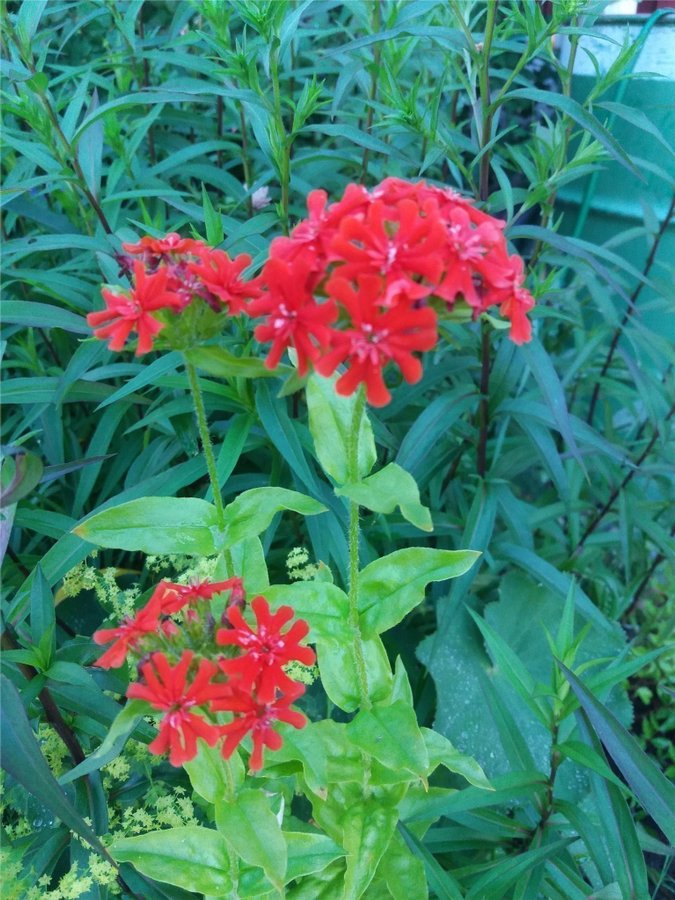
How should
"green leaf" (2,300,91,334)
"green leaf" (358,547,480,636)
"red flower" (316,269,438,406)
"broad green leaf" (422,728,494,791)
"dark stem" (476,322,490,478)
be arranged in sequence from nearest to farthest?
"red flower" (316,269,438,406), "green leaf" (358,547,480,636), "broad green leaf" (422,728,494,791), "green leaf" (2,300,91,334), "dark stem" (476,322,490,478)

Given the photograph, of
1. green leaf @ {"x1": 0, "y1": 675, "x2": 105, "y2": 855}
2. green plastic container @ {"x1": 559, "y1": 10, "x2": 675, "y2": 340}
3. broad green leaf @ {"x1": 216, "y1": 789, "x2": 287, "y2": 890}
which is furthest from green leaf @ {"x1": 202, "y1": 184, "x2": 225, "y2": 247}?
green plastic container @ {"x1": 559, "y1": 10, "x2": 675, "y2": 340}

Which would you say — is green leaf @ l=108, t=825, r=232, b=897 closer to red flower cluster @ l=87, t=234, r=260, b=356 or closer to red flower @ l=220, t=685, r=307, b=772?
red flower @ l=220, t=685, r=307, b=772

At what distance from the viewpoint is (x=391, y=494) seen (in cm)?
101

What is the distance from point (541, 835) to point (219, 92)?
1.53 metres

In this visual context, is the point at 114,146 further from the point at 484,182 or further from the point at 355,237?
the point at 355,237

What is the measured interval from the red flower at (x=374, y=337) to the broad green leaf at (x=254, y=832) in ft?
2.24

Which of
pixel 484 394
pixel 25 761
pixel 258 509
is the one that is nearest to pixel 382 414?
pixel 484 394

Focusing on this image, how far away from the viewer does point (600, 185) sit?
3197 millimetres

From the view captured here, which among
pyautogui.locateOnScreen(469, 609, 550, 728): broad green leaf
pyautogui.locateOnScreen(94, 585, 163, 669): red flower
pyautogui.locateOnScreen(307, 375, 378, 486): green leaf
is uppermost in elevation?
pyautogui.locateOnScreen(307, 375, 378, 486): green leaf

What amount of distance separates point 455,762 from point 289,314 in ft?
2.78

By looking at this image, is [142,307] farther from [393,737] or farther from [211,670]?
[393,737]

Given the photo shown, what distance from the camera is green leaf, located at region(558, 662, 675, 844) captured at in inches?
42.8

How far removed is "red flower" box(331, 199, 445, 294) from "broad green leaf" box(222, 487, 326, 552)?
0.40 m

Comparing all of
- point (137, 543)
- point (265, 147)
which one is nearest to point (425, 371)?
point (265, 147)
